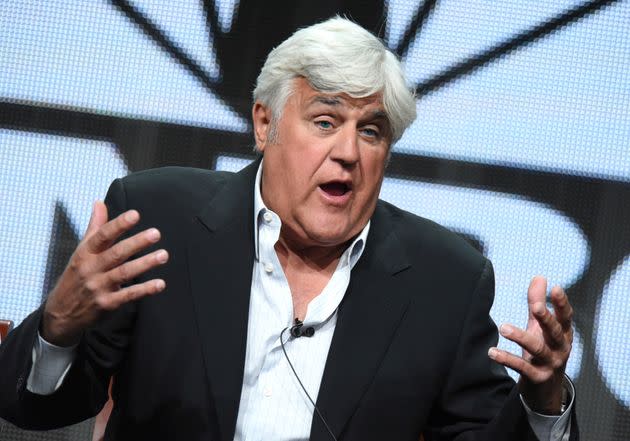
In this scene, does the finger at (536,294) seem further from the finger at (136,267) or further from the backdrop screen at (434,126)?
the backdrop screen at (434,126)

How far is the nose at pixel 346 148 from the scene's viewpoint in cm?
196

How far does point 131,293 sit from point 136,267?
4cm

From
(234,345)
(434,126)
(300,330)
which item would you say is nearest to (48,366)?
(234,345)

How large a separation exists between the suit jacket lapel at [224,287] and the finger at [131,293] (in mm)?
356

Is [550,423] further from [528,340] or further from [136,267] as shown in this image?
[136,267]

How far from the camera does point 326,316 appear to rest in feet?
6.47

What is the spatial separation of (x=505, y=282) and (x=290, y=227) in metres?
1.28

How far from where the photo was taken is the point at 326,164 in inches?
77.4

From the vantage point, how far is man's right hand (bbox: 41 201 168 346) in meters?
1.53

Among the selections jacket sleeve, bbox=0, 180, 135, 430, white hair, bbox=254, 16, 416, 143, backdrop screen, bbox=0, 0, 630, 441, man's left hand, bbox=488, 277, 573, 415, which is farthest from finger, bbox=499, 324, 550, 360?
backdrop screen, bbox=0, 0, 630, 441

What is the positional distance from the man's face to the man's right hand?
1.64 feet

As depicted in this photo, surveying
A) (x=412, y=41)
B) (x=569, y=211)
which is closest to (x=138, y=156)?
(x=412, y=41)

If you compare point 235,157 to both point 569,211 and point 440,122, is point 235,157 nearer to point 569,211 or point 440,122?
point 440,122

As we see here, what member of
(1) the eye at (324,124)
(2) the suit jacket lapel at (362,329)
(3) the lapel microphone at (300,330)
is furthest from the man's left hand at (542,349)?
(1) the eye at (324,124)
